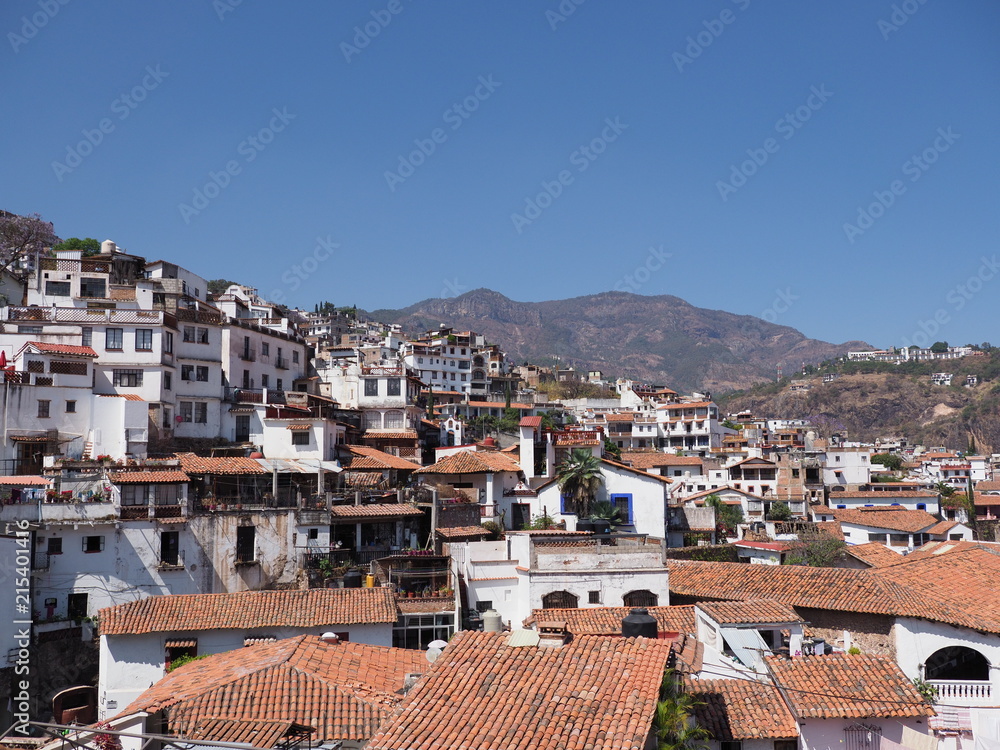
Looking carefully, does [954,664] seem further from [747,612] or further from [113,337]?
[113,337]

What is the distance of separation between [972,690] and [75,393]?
3632 cm

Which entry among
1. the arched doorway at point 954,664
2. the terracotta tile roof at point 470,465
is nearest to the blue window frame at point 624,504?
the terracotta tile roof at point 470,465

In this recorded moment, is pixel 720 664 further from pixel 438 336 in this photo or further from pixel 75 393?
pixel 438 336

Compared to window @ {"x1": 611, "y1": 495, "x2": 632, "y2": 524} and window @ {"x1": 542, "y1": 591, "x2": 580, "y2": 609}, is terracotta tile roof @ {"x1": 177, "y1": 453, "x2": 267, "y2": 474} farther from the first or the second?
window @ {"x1": 611, "y1": 495, "x2": 632, "y2": 524}

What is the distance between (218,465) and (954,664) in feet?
92.4

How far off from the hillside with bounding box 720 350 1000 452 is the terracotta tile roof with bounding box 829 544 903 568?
445 ft

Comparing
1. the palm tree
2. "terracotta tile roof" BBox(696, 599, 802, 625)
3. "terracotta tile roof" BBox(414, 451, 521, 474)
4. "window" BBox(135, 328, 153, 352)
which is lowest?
"terracotta tile roof" BBox(696, 599, 802, 625)

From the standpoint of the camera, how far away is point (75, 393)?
124 ft

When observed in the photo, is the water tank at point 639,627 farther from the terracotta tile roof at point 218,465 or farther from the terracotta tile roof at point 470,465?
→ the terracotta tile roof at point 470,465

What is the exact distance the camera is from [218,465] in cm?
3566

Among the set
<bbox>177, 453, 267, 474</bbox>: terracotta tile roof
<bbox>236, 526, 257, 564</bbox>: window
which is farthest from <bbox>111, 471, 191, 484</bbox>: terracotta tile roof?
<bbox>236, 526, 257, 564</bbox>: window

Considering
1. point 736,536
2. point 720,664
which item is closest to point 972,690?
point 720,664

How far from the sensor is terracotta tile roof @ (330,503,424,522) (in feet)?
113

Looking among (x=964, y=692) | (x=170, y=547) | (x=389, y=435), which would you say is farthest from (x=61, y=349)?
(x=964, y=692)
